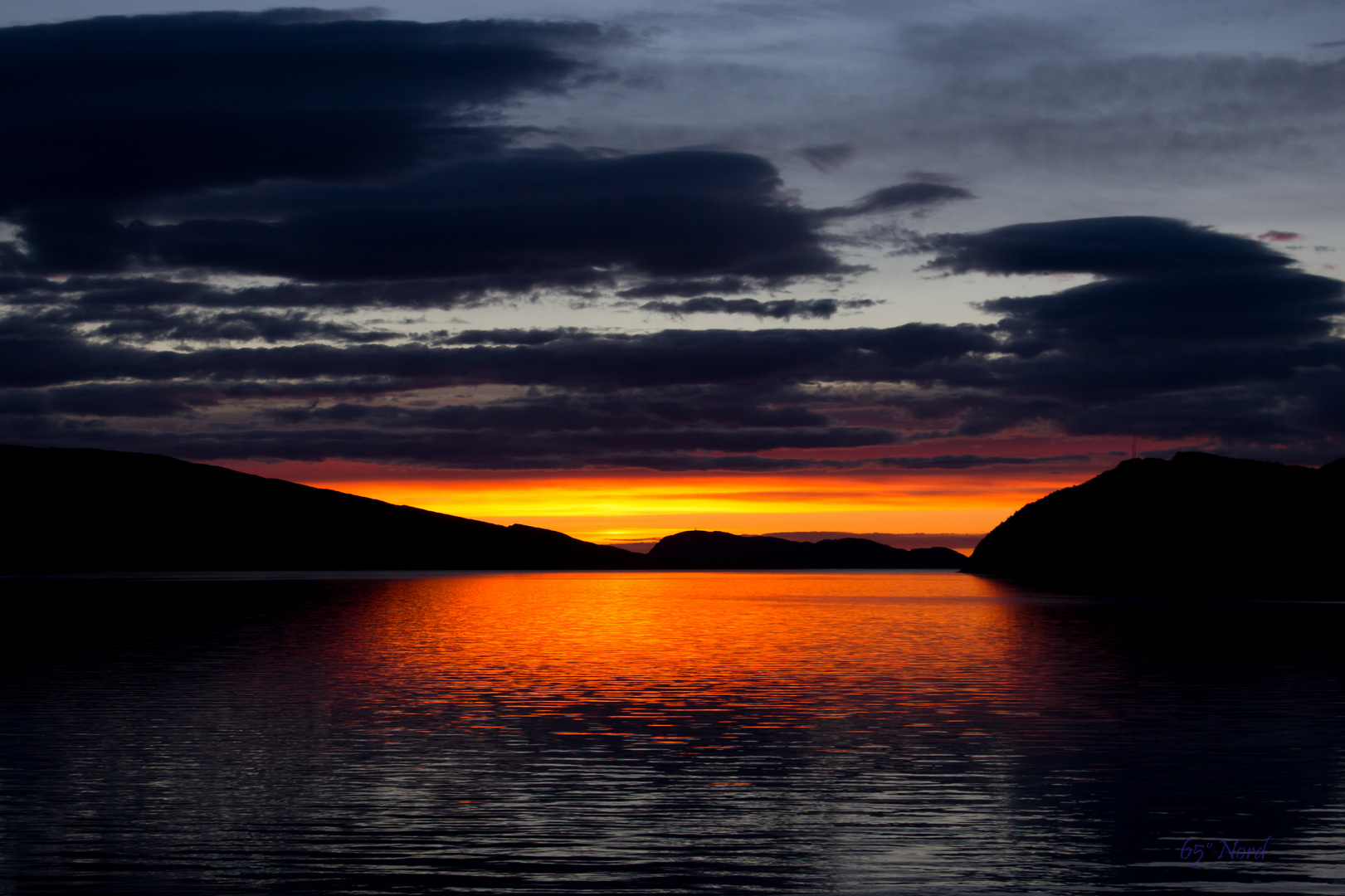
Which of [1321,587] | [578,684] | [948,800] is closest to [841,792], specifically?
[948,800]

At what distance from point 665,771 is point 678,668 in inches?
1148

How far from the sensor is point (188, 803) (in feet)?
78.8

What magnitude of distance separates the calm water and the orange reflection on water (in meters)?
0.37

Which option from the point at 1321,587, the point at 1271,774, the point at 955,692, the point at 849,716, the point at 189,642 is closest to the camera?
the point at 1271,774

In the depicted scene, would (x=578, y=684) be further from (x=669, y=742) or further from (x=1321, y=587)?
(x=1321, y=587)

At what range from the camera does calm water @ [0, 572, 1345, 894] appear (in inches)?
756

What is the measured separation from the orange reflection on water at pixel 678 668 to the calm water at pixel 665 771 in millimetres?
366

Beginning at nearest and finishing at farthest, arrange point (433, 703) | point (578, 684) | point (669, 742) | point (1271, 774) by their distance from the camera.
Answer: point (1271, 774), point (669, 742), point (433, 703), point (578, 684)

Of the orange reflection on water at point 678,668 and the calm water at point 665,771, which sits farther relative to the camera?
the orange reflection on water at point 678,668

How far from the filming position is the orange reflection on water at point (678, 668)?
39156mm

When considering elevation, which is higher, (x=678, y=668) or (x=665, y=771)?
(x=665, y=771)

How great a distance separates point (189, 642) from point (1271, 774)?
60.1 metres

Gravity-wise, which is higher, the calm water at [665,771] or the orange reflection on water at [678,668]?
the calm water at [665,771]

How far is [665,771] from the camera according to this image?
28.3 metres
